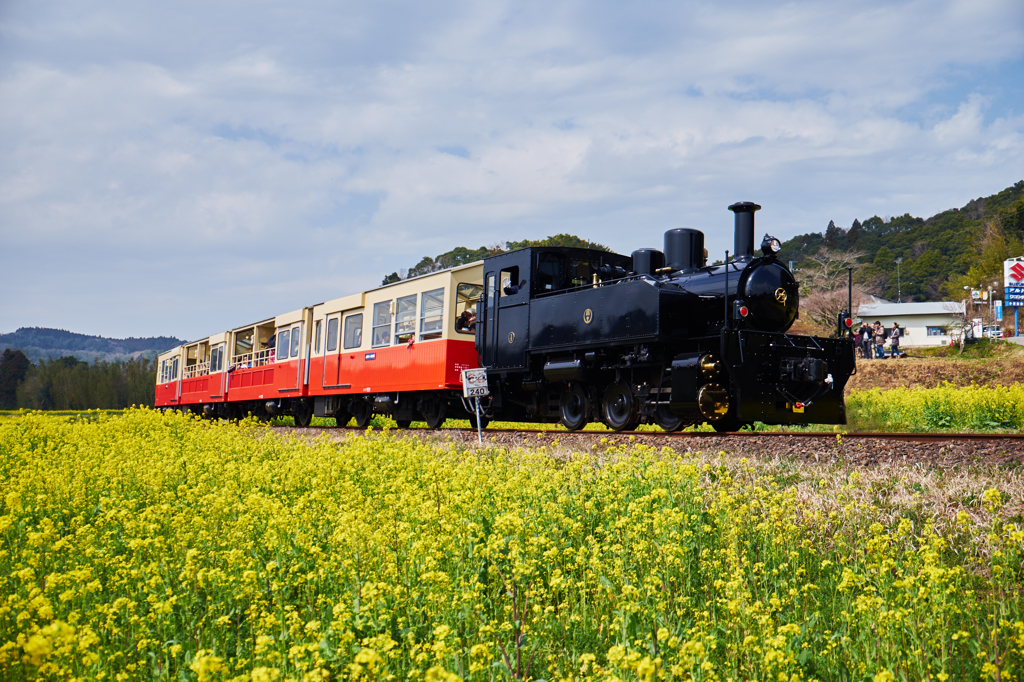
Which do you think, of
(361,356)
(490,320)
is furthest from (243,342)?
(490,320)

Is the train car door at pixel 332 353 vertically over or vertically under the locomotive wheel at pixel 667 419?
over

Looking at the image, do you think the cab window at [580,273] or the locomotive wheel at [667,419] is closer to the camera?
the locomotive wheel at [667,419]

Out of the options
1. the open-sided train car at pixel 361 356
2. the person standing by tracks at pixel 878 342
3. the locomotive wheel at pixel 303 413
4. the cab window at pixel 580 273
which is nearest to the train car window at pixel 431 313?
the open-sided train car at pixel 361 356

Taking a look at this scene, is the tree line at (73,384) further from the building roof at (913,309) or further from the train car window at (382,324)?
the building roof at (913,309)

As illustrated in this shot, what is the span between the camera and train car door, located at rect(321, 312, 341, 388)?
57.2 ft

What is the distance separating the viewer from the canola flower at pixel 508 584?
2.84m

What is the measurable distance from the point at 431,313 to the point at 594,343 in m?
Result: 4.51

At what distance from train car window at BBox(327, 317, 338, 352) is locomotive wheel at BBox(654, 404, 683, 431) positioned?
9.64 meters

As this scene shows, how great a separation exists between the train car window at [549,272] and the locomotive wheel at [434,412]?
3.99 meters

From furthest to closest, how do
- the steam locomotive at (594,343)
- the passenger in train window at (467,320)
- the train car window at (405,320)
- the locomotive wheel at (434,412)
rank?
the locomotive wheel at (434,412), the train car window at (405,320), the passenger in train window at (467,320), the steam locomotive at (594,343)

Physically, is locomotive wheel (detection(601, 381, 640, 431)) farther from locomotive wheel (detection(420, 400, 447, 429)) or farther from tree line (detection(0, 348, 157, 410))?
tree line (detection(0, 348, 157, 410))

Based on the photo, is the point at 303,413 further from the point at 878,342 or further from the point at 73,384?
the point at 73,384

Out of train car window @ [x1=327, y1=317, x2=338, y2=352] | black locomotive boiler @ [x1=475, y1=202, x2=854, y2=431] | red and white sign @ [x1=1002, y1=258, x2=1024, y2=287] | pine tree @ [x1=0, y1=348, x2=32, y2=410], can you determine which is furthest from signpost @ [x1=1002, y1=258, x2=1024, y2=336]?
pine tree @ [x1=0, y1=348, x2=32, y2=410]

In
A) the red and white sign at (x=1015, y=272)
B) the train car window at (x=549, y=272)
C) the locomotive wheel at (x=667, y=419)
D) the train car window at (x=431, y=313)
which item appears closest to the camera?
the locomotive wheel at (x=667, y=419)
